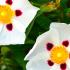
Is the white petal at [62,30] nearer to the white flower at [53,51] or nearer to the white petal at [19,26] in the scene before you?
Result: the white flower at [53,51]

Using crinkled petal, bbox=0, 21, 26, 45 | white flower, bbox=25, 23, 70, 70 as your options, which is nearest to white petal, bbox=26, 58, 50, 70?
white flower, bbox=25, 23, 70, 70

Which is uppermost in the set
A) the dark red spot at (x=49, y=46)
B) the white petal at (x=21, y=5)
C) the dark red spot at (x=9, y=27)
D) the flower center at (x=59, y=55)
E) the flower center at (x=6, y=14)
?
the white petal at (x=21, y=5)

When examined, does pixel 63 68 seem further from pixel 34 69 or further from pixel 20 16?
pixel 20 16

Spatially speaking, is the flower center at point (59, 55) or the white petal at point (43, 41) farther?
the flower center at point (59, 55)

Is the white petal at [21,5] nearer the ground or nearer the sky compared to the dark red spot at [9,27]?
nearer the sky

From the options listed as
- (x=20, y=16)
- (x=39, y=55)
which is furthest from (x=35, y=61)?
(x=20, y=16)

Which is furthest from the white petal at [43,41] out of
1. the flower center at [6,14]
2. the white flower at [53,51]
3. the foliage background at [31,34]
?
the flower center at [6,14]

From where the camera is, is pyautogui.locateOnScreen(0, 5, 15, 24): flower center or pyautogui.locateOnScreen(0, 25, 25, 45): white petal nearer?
pyautogui.locateOnScreen(0, 25, 25, 45): white petal

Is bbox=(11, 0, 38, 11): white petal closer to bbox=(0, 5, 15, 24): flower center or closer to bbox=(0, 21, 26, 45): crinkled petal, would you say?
bbox=(0, 5, 15, 24): flower center
